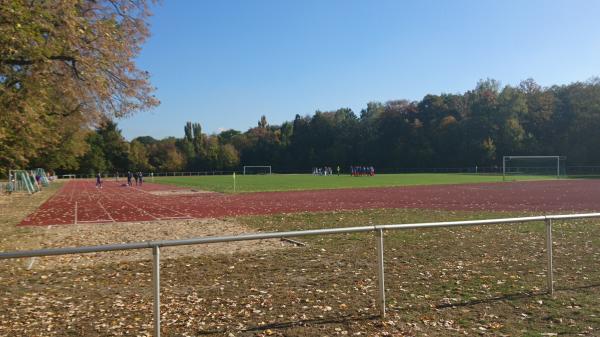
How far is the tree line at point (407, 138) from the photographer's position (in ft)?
323

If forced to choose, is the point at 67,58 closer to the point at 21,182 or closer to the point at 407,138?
the point at 21,182

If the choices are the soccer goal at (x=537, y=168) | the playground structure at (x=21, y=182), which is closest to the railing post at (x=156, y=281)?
the playground structure at (x=21, y=182)

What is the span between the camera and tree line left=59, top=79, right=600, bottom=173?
98.4 meters

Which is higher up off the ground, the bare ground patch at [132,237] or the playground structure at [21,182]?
the playground structure at [21,182]

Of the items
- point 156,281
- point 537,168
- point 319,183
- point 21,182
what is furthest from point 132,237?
point 537,168

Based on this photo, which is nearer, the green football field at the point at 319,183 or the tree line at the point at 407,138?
the green football field at the point at 319,183

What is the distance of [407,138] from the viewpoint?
387 feet

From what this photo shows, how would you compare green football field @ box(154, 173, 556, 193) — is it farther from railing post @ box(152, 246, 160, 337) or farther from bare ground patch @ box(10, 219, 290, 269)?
railing post @ box(152, 246, 160, 337)

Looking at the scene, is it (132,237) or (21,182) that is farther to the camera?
(21,182)

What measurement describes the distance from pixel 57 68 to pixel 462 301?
11.9 m

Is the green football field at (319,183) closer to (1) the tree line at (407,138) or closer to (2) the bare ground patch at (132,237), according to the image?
(2) the bare ground patch at (132,237)

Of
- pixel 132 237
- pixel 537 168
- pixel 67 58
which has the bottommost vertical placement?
pixel 132 237

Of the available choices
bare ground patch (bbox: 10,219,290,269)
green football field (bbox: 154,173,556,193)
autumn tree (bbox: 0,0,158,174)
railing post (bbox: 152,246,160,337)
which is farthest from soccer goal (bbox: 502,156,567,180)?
railing post (bbox: 152,246,160,337)

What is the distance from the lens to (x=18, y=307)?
6.71 meters
